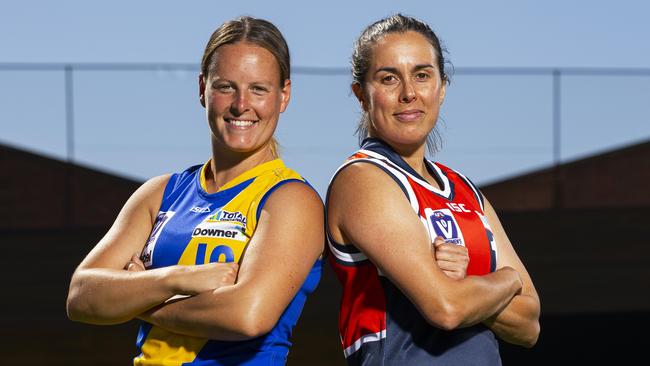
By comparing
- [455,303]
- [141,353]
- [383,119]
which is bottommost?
[141,353]

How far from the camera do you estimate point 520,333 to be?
2109mm

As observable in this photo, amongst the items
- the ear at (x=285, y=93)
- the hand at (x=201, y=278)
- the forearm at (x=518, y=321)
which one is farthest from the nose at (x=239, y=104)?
the forearm at (x=518, y=321)

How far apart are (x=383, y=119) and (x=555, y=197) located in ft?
29.2

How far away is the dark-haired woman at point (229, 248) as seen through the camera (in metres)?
1.89

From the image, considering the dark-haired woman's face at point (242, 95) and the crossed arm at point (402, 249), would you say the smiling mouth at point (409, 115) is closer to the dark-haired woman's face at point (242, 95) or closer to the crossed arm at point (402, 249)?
the crossed arm at point (402, 249)

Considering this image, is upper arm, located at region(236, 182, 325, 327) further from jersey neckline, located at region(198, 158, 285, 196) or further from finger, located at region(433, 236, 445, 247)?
finger, located at region(433, 236, 445, 247)

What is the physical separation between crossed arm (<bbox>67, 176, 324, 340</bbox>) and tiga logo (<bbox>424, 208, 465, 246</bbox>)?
0.23 metres

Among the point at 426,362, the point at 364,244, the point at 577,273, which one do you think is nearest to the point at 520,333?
the point at 426,362

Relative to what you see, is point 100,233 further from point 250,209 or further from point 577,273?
point 250,209

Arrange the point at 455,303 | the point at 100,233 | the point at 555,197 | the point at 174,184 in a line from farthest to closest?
the point at 555,197 < the point at 100,233 < the point at 174,184 < the point at 455,303

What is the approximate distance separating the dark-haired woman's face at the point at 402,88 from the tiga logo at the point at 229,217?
1.15 ft

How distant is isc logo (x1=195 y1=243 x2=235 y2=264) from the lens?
6.40ft

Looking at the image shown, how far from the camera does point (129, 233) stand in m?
2.13

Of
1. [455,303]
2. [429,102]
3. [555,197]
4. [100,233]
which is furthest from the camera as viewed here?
[555,197]
